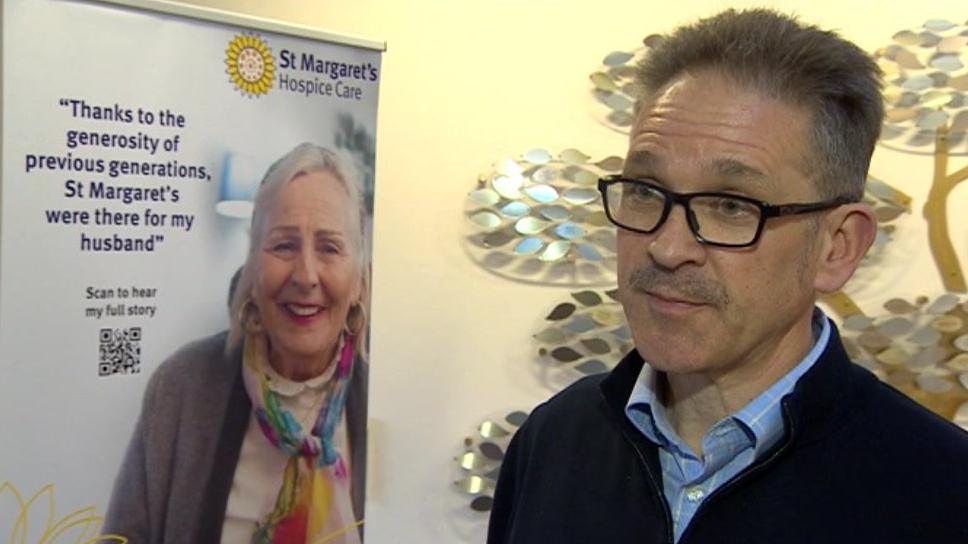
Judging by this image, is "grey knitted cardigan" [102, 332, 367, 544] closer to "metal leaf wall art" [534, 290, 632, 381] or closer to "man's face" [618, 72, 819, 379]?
"metal leaf wall art" [534, 290, 632, 381]

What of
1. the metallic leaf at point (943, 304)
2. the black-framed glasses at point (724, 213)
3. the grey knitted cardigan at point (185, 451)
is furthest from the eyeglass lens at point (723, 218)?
the metallic leaf at point (943, 304)

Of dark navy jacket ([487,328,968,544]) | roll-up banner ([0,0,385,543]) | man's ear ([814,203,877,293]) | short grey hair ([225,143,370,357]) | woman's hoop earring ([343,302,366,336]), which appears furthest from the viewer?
woman's hoop earring ([343,302,366,336])

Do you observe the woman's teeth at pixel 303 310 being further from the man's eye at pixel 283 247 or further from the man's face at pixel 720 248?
the man's face at pixel 720 248

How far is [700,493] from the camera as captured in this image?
3.76 ft

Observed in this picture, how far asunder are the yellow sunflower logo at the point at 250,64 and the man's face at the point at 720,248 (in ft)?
3.66

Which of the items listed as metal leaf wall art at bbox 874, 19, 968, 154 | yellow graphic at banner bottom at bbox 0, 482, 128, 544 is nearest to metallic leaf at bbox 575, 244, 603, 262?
metal leaf wall art at bbox 874, 19, 968, 154

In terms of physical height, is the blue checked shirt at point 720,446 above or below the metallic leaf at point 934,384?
above

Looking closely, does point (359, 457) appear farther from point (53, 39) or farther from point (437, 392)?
point (53, 39)

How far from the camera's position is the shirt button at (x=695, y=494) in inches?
45.1

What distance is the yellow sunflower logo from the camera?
1.99m

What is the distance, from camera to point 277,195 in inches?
80.2

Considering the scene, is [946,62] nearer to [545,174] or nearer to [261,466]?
[545,174]

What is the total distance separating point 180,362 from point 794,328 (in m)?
1.28

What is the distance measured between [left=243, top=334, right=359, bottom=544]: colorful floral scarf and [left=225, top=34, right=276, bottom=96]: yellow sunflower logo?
528mm
